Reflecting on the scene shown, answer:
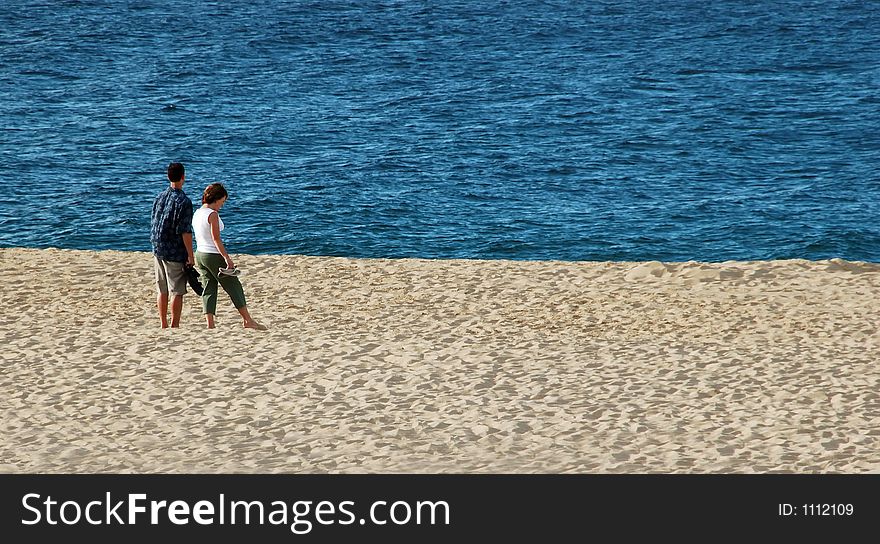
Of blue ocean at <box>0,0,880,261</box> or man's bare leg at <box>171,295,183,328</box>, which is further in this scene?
blue ocean at <box>0,0,880,261</box>

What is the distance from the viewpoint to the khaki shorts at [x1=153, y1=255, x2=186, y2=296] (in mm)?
12617

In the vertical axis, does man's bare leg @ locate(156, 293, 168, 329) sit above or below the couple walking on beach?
below

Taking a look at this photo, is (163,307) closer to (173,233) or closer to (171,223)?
(173,233)

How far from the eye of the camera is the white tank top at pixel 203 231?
12.2m

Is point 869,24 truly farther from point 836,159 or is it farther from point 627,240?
point 627,240

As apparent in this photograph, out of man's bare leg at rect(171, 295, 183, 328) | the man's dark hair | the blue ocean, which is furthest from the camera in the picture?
the blue ocean

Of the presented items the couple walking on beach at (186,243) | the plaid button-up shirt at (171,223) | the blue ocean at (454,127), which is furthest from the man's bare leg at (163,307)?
the blue ocean at (454,127)

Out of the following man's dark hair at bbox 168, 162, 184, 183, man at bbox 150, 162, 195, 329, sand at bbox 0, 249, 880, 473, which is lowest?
sand at bbox 0, 249, 880, 473

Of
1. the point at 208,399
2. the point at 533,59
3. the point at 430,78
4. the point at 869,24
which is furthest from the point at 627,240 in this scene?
the point at 869,24

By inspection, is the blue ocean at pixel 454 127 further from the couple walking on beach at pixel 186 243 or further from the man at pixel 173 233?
the man at pixel 173 233

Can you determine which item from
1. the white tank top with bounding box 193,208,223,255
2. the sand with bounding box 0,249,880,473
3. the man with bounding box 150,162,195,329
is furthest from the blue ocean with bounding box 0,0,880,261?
the white tank top with bounding box 193,208,223,255

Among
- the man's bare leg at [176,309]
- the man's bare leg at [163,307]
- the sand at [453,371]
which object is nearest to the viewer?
the sand at [453,371]

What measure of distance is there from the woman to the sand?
1.16 feet

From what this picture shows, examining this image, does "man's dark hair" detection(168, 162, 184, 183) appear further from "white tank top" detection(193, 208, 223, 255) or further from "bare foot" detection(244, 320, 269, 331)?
"bare foot" detection(244, 320, 269, 331)
